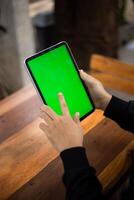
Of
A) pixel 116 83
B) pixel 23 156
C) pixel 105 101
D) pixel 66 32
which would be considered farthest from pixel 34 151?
pixel 66 32

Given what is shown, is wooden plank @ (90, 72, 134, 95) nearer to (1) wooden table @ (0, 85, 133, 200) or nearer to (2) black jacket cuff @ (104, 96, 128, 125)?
(1) wooden table @ (0, 85, 133, 200)

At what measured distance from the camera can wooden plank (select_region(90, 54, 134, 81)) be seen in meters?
1.75

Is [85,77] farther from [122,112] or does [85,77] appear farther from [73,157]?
[73,157]

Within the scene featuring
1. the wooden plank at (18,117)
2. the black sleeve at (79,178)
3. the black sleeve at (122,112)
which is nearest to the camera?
the black sleeve at (79,178)

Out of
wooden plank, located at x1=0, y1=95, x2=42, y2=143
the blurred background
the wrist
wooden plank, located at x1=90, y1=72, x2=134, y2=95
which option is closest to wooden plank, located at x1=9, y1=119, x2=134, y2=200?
the wrist

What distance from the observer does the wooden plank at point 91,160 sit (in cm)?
106

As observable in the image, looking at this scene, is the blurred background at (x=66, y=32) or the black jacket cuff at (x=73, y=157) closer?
the black jacket cuff at (x=73, y=157)

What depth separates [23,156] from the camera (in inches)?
48.6

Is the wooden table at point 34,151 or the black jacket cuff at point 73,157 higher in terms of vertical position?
the black jacket cuff at point 73,157

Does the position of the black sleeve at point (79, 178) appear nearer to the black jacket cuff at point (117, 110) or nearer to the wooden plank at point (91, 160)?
the wooden plank at point (91, 160)

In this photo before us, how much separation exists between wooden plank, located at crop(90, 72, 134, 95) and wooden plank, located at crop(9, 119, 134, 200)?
37 cm

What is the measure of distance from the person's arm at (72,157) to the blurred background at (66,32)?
1.55 m

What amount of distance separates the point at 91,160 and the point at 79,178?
0.97 ft

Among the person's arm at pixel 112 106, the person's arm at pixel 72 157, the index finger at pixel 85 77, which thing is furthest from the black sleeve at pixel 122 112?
the person's arm at pixel 72 157
